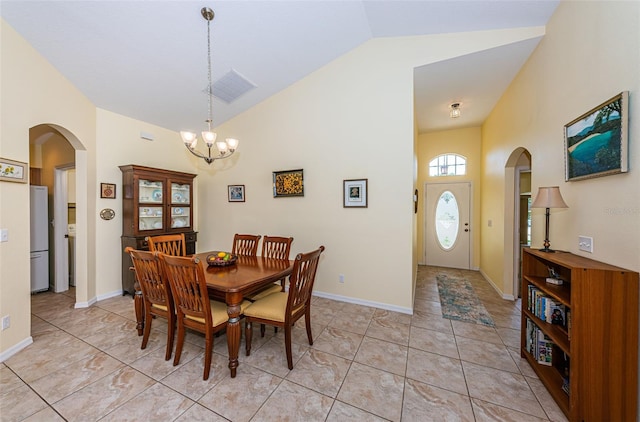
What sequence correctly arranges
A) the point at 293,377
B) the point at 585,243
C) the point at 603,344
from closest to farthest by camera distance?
the point at 603,344, the point at 585,243, the point at 293,377

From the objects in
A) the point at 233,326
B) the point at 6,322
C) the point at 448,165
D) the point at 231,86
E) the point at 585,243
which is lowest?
the point at 6,322

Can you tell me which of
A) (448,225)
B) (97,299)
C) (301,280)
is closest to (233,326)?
(301,280)

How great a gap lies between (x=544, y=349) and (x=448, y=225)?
355 cm

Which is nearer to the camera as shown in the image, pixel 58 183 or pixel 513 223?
pixel 513 223

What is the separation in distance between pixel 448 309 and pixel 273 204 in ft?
9.69

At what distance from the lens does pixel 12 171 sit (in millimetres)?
2186

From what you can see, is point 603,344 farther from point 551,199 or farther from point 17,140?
point 17,140

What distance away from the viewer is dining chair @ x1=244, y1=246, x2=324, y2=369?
1962 millimetres

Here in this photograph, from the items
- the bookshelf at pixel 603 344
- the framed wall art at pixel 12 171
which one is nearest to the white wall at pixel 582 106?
the bookshelf at pixel 603 344

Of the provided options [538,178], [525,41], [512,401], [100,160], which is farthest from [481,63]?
[100,160]

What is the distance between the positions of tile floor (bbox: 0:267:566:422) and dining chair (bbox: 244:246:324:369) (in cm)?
33

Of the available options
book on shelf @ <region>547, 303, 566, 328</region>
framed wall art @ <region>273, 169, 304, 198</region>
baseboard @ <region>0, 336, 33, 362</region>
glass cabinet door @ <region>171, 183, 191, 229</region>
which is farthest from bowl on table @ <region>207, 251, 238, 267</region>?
book on shelf @ <region>547, 303, 566, 328</region>

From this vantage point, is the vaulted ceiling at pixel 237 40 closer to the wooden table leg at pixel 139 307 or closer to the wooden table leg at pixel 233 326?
the wooden table leg at pixel 139 307

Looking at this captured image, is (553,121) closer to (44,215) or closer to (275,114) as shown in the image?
(275,114)
